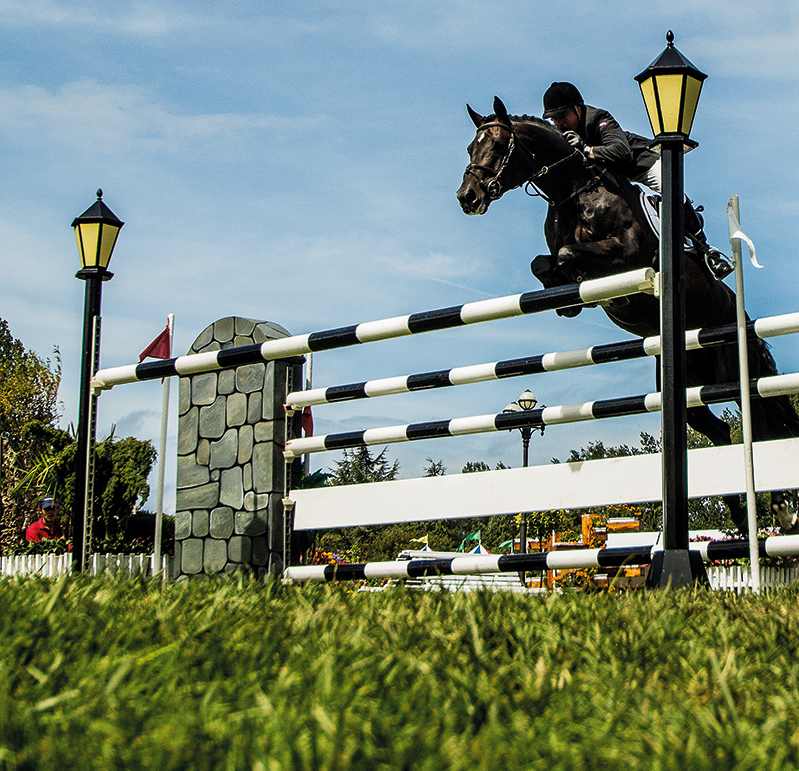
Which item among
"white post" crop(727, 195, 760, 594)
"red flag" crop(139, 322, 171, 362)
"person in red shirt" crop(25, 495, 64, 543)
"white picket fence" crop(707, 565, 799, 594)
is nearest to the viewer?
"white post" crop(727, 195, 760, 594)

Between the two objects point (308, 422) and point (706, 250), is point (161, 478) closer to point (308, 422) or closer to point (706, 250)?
point (308, 422)

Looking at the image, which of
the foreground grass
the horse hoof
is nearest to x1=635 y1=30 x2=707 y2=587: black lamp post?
the foreground grass

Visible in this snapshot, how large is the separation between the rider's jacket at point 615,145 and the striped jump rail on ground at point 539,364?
189 centimetres

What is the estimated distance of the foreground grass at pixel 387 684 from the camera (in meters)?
1.12

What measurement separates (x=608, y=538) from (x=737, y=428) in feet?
56.2

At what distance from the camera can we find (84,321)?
6.16m

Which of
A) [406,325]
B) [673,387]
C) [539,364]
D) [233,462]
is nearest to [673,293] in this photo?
[673,387]

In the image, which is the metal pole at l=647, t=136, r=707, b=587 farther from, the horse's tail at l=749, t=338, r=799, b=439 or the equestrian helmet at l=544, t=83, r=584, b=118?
the horse's tail at l=749, t=338, r=799, b=439

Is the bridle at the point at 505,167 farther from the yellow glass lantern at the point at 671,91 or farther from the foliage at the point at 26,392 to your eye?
the foliage at the point at 26,392

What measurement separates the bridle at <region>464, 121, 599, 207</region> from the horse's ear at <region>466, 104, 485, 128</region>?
7 centimetres

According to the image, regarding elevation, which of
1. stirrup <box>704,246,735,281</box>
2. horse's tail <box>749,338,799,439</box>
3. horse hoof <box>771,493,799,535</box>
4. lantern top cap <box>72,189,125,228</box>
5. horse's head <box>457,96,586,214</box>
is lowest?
horse hoof <box>771,493,799,535</box>

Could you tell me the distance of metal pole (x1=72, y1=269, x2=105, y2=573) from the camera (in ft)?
19.0

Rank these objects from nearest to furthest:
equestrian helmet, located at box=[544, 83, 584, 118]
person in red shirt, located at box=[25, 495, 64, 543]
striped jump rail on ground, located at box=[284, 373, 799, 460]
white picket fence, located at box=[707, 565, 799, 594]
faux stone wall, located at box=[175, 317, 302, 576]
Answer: striped jump rail on ground, located at box=[284, 373, 799, 460] < faux stone wall, located at box=[175, 317, 302, 576] < white picket fence, located at box=[707, 565, 799, 594] < equestrian helmet, located at box=[544, 83, 584, 118] < person in red shirt, located at box=[25, 495, 64, 543]

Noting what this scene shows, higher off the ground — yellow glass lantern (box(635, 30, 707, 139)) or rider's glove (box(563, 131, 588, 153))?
rider's glove (box(563, 131, 588, 153))
